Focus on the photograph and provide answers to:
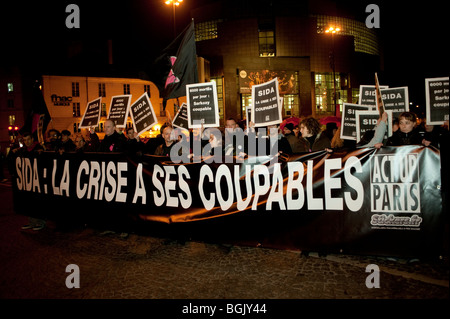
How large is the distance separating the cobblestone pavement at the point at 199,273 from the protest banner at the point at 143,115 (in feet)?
9.17

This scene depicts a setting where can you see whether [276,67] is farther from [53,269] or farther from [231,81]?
[53,269]

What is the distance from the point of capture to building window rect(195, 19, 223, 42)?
35594 millimetres

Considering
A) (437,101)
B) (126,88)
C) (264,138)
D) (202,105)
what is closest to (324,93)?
(437,101)

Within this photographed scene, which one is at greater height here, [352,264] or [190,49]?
[190,49]

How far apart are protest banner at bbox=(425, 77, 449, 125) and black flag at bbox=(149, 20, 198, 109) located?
180 inches

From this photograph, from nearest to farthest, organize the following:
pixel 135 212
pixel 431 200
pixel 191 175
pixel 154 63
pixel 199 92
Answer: pixel 431 200, pixel 191 175, pixel 135 212, pixel 199 92, pixel 154 63

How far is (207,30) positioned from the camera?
36.1 meters

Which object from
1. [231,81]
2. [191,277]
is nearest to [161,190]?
[191,277]

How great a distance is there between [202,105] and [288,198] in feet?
8.98

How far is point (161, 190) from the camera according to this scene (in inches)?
191

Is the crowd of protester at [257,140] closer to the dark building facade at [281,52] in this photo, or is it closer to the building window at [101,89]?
the dark building facade at [281,52]

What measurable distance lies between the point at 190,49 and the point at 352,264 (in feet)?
16.0

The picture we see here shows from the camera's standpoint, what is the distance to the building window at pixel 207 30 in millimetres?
35594

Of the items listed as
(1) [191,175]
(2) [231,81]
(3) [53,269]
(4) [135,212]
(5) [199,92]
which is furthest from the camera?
(2) [231,81]
